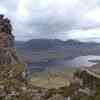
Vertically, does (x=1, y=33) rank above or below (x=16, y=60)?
above

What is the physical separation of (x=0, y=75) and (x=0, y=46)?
4712 centimetres

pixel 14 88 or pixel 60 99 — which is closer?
pixel 60 99

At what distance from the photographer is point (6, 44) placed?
186000 millimetres

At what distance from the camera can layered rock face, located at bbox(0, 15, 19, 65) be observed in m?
171

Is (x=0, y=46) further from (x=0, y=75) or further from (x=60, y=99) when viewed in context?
(x=60, y=99)

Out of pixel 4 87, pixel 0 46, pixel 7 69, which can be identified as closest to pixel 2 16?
pixel 0 46

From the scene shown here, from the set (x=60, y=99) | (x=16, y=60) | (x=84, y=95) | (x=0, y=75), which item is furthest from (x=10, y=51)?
(x=84, y=95)

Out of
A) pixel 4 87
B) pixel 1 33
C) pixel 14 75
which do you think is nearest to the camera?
pixel 4 87

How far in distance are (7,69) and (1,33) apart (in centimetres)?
4958

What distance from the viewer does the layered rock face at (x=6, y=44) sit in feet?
560

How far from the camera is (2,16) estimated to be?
198 meters

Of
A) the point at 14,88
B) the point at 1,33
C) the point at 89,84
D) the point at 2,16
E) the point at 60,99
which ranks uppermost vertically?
the point at 2,16

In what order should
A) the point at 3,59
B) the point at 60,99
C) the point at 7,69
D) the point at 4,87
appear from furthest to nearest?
the point at 3,59, the point at 7,69, the point at 4,87, the point at 60,99

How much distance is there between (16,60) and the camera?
586 feet
